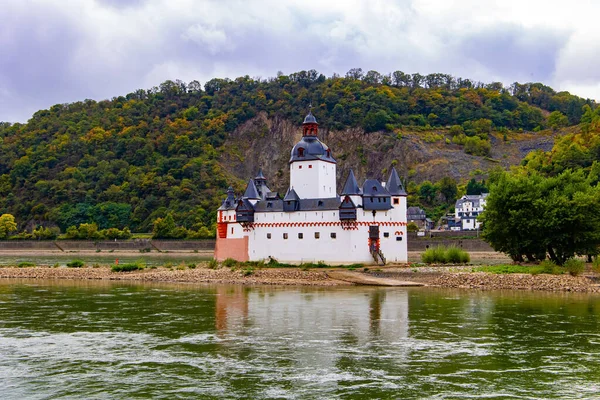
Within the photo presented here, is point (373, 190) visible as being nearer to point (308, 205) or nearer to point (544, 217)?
point (308, 205)

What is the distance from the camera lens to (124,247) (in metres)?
107

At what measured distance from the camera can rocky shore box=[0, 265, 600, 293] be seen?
4206cm

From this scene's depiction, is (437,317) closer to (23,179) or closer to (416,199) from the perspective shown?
(416,199)

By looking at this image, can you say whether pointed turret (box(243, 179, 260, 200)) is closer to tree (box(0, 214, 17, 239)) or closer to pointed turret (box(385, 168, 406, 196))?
pointed turret (box(385, 168, 406, 196))

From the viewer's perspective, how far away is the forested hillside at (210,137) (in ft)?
449

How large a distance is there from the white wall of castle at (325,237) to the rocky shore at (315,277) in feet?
13.1

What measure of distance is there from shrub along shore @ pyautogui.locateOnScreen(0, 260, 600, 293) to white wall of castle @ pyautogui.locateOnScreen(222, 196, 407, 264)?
1.60 metres

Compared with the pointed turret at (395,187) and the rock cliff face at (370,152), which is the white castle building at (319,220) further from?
the rock cliff face at (370,152)

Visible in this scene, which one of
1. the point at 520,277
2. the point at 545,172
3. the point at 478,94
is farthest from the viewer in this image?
the point at 478,94

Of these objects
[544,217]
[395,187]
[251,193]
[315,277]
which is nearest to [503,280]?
[544,217]

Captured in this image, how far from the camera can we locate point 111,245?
354 ft

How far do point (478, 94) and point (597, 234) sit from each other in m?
141

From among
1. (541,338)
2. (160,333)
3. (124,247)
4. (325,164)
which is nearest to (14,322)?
(160,333)

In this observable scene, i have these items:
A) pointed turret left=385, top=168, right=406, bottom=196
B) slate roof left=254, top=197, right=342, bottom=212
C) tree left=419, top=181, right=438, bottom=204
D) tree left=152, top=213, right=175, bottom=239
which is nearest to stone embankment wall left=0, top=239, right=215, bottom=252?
tree left=152, top=213, right=175, bottom=239
